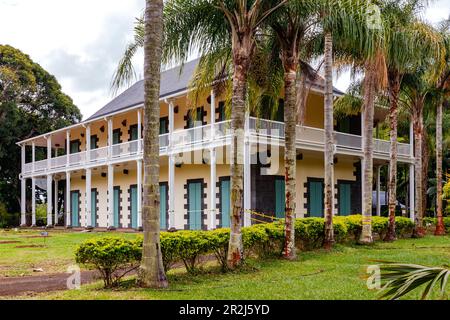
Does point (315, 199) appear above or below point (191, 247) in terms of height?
above

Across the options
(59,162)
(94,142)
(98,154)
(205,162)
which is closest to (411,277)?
(205,162)

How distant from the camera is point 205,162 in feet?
68.4

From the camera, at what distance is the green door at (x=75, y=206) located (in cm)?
3075

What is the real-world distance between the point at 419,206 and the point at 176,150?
9.77 m

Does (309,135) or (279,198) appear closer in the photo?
(309,135)

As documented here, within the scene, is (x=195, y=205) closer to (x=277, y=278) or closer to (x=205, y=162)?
(x=205, y=162)

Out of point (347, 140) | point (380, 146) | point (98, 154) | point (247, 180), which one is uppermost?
point (347, 140)

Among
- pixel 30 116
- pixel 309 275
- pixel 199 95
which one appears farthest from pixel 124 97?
pixel 309 275

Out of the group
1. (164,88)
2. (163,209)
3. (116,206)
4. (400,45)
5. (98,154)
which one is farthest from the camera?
(116,206)

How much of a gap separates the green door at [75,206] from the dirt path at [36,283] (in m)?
21.5

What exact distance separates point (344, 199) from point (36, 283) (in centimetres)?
1744

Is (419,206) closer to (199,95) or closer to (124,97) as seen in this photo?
(199,95)

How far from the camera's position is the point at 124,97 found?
96.2ft

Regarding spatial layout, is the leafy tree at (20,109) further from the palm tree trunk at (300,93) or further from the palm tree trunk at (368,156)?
the palm tree trunk at (368,156)
